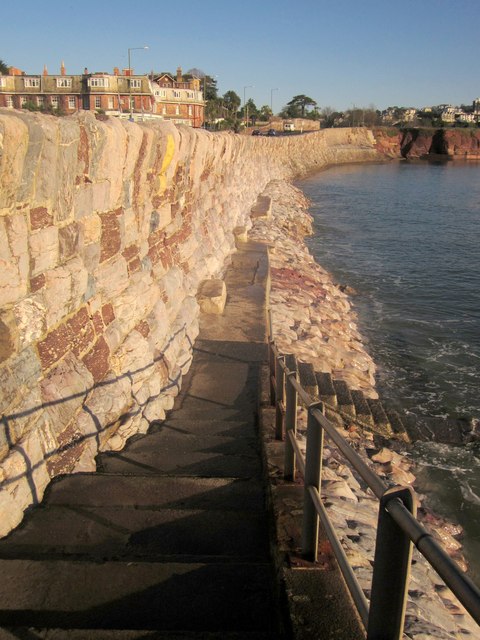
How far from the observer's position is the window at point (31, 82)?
105ft

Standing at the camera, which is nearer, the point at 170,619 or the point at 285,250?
the point at 170,619

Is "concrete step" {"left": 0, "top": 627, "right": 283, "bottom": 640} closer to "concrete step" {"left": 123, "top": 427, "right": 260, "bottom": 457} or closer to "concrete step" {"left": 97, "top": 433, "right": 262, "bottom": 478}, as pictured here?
"concrete step" {"left": 97, "top": 433, "right": 262, "bottom": 478}

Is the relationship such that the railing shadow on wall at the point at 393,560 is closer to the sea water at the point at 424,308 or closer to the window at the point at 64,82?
the sea water at the point at 424,308

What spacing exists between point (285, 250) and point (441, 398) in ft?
23.6

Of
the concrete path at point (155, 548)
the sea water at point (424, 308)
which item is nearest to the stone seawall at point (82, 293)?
the concrete path at point (155, 548)

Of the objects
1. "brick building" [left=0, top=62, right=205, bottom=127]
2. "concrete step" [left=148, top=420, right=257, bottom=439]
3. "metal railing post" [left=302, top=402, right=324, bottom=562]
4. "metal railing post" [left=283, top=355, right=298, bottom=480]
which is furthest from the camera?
"brick building" [left=0, top=62, right=205, bottom=127]

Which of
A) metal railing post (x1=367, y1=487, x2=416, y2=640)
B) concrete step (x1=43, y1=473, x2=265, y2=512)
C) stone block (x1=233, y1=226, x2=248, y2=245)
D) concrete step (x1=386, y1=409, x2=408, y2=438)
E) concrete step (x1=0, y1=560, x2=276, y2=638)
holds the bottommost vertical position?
concrete step (x1=386, y1=409, x2=408, y2=438)

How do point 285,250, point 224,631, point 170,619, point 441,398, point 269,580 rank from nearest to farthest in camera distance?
point 224,631, point 170,619, point 269,580, point 441,398, point 285,250

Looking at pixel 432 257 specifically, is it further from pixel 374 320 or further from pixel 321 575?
pixel 321 575

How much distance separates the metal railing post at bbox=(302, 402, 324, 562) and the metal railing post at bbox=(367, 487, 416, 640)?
2.94 feet

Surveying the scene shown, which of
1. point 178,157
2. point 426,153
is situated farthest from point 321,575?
point 426,153

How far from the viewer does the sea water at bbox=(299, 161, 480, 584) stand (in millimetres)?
6965

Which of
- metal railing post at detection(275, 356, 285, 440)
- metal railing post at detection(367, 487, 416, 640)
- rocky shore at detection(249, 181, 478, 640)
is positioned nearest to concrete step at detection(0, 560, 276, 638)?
metal railing post at detection(367, 487, 416, 640)

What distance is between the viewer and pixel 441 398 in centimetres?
926
